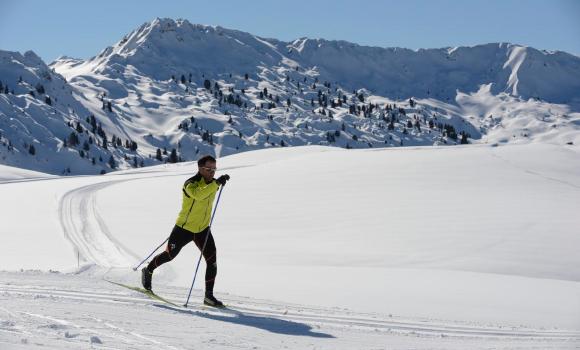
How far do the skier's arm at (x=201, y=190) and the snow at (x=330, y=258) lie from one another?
5.84 feet

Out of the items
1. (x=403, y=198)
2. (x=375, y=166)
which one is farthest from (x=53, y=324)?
(x=375, y=166)

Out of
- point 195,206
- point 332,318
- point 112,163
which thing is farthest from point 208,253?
point 112,163

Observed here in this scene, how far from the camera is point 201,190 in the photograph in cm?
903

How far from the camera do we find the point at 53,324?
23.0 feet

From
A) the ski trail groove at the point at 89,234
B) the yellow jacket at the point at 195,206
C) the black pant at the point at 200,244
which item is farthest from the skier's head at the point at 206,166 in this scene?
the ski trail groove at the point at 89,234

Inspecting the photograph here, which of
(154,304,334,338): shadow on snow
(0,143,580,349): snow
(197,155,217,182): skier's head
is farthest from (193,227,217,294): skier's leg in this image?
(197,155,217,182): skier's head

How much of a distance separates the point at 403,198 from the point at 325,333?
14.5 metres

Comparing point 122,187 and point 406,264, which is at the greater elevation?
point 122,187

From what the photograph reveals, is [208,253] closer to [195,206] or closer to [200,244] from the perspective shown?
[200,244]

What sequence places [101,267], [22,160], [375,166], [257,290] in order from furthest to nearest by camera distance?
[22,160] → [375,166] → [101,267] → [257,290]

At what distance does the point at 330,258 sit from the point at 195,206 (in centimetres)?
666

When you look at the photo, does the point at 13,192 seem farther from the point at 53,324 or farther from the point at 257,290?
the point at 53,324

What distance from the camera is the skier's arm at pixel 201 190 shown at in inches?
356

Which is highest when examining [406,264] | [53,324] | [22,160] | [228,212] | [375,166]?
[22,160]
